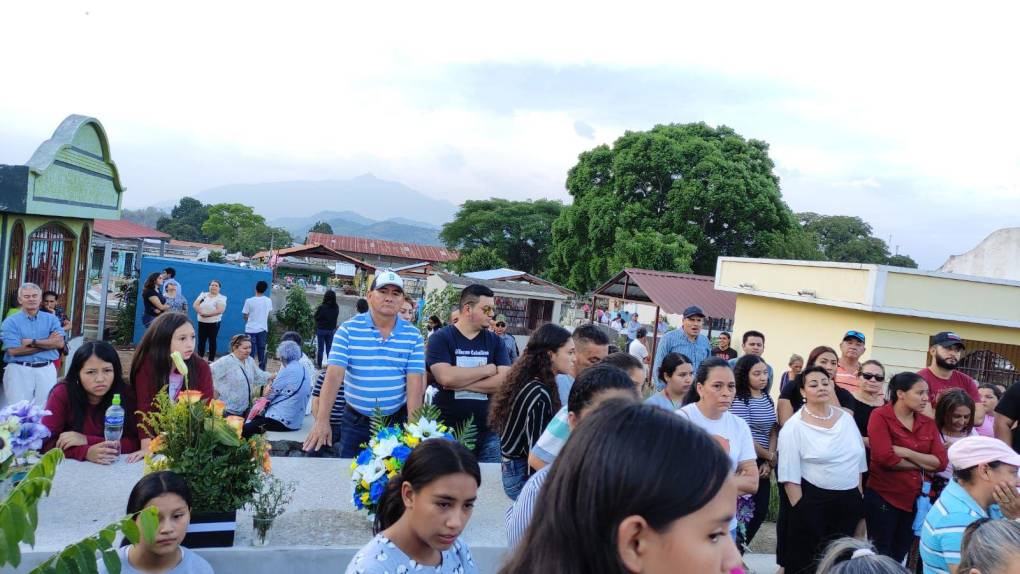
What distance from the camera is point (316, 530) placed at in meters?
4.12

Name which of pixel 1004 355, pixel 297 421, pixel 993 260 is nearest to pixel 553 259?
pixel 993 260

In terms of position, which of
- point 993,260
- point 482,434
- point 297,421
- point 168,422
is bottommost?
point 297,421

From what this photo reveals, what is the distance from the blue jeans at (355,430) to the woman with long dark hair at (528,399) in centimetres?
87

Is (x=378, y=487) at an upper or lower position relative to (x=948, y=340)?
lower

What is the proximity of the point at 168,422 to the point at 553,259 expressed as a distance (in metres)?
31.3

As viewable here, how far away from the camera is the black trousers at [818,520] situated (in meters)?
5.10

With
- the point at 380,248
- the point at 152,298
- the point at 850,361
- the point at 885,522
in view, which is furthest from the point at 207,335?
the point at 380,248

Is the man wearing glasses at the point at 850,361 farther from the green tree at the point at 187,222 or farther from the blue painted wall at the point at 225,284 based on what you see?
the green tree at the point at 187,222

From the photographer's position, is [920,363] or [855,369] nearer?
[855,369]

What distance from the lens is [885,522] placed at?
5.48m

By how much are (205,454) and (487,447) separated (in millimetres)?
2699

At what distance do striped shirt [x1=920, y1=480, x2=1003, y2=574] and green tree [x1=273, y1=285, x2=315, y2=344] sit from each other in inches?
680

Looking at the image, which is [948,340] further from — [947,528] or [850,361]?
[947,528]

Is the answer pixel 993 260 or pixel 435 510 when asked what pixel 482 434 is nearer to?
pixel 435 510
